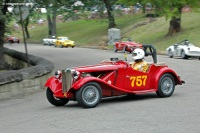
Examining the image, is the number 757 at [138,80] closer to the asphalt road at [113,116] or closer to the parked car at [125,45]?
the asphalt road at [113,116]

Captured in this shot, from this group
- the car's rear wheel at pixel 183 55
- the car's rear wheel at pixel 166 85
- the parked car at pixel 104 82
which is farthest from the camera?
the car's rear wheel at pixel 183 55

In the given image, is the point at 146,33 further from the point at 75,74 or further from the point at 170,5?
the point at 75,74

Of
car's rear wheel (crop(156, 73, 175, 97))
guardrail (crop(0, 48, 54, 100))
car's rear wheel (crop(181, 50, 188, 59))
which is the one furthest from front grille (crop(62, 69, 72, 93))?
car's rear wheel (crop(181, 50, 188, 59))

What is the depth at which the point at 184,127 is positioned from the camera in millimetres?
7797

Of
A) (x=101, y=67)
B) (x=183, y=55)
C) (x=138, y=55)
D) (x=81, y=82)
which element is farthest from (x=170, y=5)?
(x=81, y=82)

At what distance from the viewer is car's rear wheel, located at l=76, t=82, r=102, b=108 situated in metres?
10.3

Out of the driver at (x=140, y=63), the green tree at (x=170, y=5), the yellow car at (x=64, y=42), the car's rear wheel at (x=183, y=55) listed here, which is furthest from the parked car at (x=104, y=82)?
the yellow car at (x=64, y=42)

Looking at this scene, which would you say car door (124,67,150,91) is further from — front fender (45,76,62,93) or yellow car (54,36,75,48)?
yellow car (54,36,75,48)

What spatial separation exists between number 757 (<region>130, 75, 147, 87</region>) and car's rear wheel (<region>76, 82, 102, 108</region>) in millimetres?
1275

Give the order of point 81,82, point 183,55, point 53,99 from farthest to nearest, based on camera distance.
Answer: point 183,55 < point 53,99 < point 81,82

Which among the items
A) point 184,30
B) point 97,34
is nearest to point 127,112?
point 184,30

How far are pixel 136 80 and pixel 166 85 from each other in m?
0.97

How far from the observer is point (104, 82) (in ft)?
35.3

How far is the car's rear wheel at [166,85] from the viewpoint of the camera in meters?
11.8
